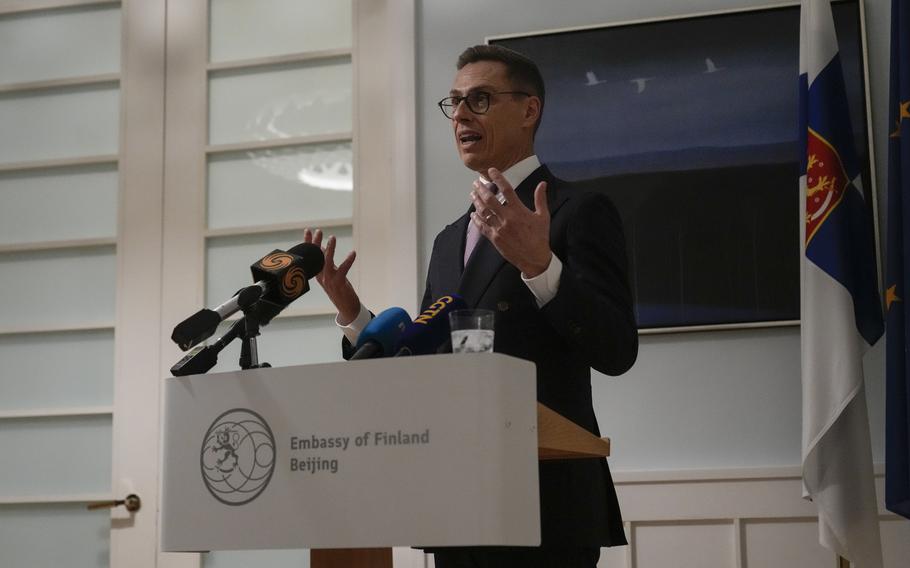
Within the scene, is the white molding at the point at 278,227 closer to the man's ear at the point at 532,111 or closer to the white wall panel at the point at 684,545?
the white wall panel at the point at 684,545

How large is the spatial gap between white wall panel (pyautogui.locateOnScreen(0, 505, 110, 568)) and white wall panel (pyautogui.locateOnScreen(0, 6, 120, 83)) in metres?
1.55

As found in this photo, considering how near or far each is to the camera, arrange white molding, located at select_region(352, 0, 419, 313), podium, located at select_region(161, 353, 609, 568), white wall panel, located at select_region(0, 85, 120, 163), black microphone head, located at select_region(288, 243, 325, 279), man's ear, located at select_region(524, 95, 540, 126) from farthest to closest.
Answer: white wall panel, located at select_region(0, 85, 120, 163)
white molding, located at select_region(352, 0, 419, 313)
man's ear, located at select_region(524, 95, 540, 126)
black microphone head, located at select_region(288, 243, 325, 279)
podium, located at select_region(161, 353, 609, 568)

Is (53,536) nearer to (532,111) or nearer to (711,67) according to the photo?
(532,111)

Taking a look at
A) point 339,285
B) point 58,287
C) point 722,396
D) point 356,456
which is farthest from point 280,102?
point 356,456

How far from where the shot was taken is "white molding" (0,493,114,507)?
143 inches

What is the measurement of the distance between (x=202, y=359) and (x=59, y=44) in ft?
9.98

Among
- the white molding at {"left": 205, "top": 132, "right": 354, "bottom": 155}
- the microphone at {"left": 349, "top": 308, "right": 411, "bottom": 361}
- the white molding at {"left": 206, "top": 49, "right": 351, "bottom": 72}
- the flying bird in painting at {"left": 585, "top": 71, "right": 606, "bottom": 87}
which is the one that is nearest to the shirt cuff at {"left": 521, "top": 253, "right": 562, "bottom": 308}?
the microphone at {"left": 349, "top": 308, "right": 411, "bottom": 361}

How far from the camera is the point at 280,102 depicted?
3738 millimetres

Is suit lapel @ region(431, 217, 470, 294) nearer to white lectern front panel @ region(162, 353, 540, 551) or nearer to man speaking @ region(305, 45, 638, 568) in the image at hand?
man speaking @ region(305, 45, 638, 568)

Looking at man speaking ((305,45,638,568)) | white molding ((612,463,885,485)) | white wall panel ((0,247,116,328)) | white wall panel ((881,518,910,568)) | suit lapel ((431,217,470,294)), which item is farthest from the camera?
white wall panel ((0,247,116,328))

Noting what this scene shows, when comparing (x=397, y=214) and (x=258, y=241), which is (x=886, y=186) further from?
(x=258, y=241)

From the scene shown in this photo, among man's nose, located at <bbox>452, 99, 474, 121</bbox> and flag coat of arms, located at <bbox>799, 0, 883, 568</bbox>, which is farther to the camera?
flag coat of arms, located at <bbox>799, 0, 883, 568</bbox>

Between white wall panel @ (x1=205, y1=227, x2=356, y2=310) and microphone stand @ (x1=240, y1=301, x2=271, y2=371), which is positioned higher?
white wall panel @ (x1=205, y1=227, x2=356, y2=310)

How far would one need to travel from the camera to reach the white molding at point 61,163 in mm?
3852
